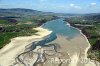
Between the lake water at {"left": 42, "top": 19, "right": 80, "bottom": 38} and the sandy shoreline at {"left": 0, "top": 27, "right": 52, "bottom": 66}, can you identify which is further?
the lake water at {"left": 42, "top": 19, "right": 80, "bottom": 38}

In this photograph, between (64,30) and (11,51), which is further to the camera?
(64,30)

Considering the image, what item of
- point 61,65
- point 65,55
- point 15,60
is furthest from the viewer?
point 65,55

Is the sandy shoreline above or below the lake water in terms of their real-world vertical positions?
above

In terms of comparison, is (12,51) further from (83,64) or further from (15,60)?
(83,64)

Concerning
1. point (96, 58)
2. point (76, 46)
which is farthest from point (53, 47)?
point (96, 58)

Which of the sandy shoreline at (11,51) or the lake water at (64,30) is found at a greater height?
the sandy shoreline at (11,51)

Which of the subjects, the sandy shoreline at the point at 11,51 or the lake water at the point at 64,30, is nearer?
the sandy shoreline at the point at 11,51

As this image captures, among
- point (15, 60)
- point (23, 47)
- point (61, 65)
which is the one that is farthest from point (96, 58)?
point (23, 47)

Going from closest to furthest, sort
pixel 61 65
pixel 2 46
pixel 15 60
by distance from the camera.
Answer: pixel 61 65 < pixel 15 60 < pixel 2 46

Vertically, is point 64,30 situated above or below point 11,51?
below

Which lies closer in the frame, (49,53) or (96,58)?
(96,58)
